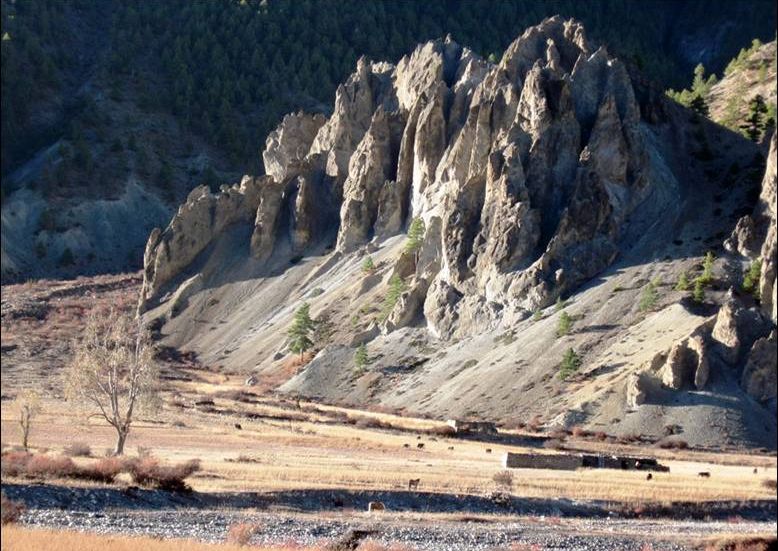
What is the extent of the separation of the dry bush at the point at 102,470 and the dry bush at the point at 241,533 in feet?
23.7

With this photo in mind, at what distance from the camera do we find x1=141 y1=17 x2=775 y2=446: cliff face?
76.6 m

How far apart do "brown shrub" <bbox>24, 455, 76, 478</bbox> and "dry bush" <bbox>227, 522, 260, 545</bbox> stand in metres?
6.51

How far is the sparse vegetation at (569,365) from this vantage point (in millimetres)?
77744

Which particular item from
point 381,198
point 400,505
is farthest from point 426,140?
point 400,505

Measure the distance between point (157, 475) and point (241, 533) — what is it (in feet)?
31.9

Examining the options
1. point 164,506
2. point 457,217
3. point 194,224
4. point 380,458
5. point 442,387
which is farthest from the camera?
point 194,224

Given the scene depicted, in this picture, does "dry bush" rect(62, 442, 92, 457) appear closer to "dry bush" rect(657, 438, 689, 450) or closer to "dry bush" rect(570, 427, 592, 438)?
"dry bush" rect(570, 427, 592, 438)

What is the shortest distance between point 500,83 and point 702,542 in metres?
88.1

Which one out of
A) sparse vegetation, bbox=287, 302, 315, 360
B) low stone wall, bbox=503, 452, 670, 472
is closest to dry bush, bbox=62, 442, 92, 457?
low stone wall, bbox=503, 452, 670, 472

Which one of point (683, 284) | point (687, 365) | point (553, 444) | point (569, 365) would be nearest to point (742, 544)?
point (553, 444)

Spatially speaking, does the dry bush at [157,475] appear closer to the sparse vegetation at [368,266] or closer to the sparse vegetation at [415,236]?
the sparse vegetation at [415,236]

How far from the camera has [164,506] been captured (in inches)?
1231

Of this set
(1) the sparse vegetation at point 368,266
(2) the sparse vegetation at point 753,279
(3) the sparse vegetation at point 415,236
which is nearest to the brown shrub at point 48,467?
(2) the sparse vegetation at point 753,279

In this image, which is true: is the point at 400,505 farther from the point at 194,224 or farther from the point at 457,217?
the point at 194,224
